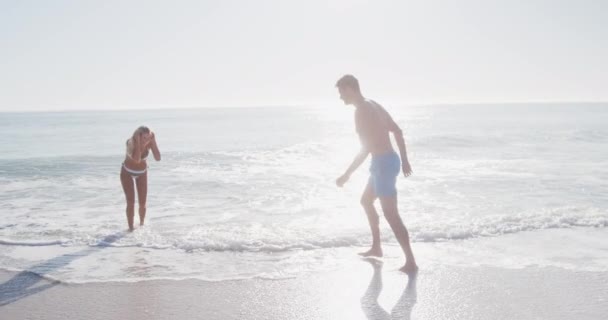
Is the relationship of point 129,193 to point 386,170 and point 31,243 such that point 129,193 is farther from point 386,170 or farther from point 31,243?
point 386,170

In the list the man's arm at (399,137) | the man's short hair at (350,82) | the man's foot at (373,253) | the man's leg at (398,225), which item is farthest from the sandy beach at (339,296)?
the man's short hair at (350,82)

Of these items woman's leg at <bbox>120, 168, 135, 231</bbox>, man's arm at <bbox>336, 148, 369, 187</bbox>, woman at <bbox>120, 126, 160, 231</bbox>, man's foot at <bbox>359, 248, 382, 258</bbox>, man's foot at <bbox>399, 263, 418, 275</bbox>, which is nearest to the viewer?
man's foot at <bbox>399, 263, 418, 275</bbox>

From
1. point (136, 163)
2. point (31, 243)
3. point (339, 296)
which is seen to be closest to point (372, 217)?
point (339, 296)

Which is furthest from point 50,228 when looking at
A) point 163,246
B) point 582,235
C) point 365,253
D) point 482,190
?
point 482,190

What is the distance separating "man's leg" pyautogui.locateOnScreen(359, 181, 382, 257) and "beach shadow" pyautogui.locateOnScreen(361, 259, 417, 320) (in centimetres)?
69

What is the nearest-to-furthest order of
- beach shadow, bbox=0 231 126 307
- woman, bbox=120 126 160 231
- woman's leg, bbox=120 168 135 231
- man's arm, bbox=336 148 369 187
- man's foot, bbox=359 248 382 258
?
beach shadow, bbox=0 231 126 307 < man's arm, bbox=336 148 369 187 < man's foot, bbox=359 248 382 258 < woman, bbox=120 126 160 231 < woman's leg, bbox=120 168 135 231

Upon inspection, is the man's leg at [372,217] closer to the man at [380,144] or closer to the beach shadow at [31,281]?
the man at [380,144]

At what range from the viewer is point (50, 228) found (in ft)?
23.3

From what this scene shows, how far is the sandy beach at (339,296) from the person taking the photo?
3.71 meters

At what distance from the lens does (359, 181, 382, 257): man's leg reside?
5075mm

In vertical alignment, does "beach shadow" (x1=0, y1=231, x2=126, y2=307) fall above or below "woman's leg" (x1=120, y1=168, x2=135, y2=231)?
below

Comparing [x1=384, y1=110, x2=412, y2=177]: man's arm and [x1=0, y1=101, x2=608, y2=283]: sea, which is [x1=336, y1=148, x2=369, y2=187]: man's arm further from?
[x1=0, y1=101, x2=608, y2=283]: sea

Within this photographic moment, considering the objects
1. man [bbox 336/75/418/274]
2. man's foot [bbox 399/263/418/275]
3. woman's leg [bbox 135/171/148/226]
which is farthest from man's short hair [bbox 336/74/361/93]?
woman's leg [bbox 135/171/148/226]

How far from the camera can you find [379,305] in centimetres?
383
